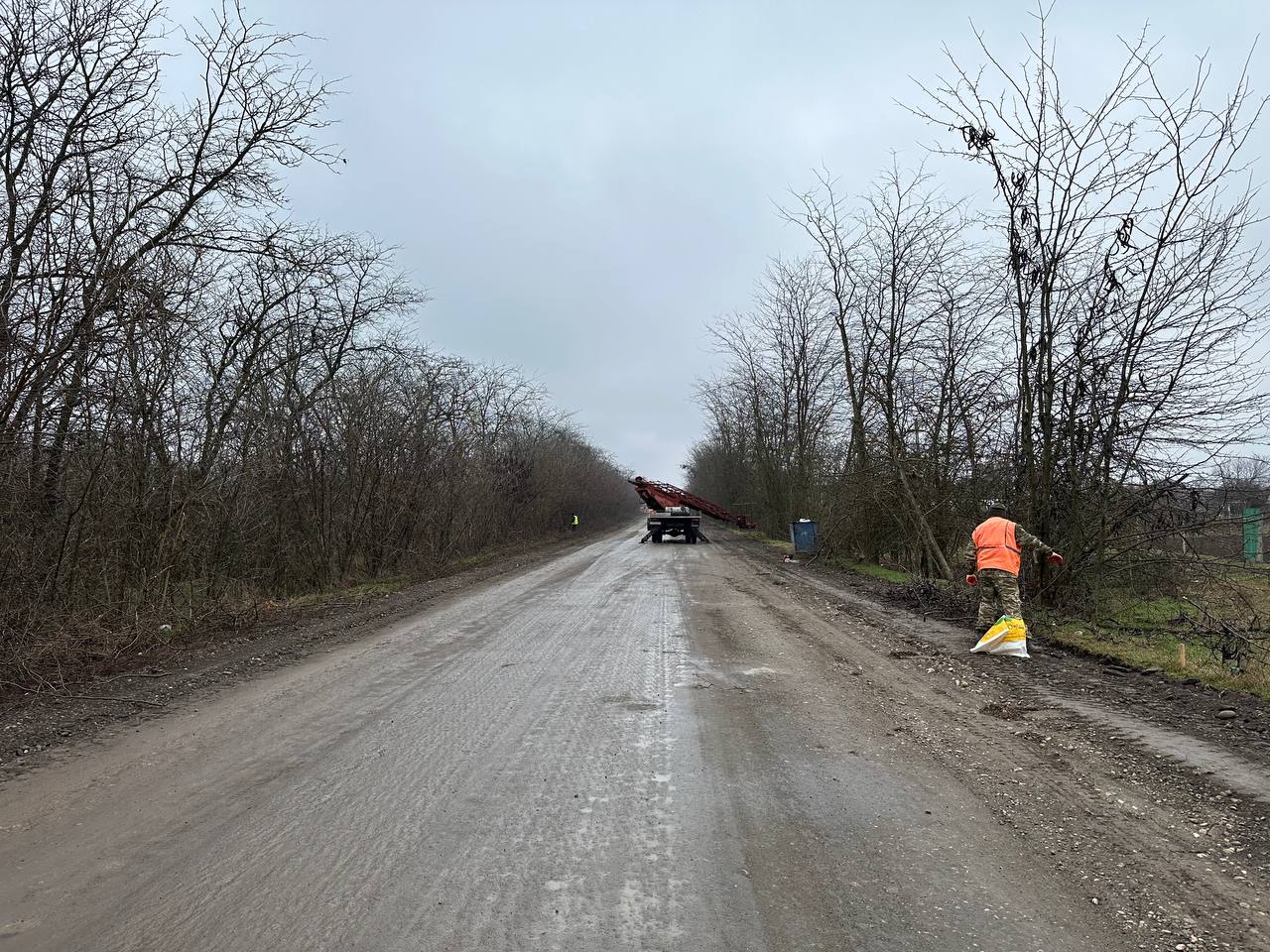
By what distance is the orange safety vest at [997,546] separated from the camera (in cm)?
820

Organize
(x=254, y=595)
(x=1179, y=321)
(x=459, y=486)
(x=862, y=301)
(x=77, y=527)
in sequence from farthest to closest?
(x=459, y=486) < (x=862, y=301) < (x=254, y=595) < (x=1179, y=321) < (x=77, y=527)

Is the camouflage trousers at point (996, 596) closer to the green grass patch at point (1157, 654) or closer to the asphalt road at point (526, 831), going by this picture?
the green grass patch at point (1157, 654)

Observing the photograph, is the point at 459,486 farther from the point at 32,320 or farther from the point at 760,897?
the point at 760,897

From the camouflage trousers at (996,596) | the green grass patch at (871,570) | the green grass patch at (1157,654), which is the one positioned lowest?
the green grass patch at (1157,654)

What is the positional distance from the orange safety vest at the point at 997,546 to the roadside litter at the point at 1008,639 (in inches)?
24.0

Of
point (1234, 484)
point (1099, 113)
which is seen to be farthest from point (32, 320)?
point (1234, 484)

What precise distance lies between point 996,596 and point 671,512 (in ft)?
84.0

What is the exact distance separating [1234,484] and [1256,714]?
4324mm

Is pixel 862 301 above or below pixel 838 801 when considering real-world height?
above

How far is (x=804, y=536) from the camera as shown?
75.3 ft

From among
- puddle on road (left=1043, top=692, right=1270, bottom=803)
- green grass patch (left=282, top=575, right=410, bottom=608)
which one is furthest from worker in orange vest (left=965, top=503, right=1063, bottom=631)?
green grass patch (left=282, top=575, right=410, bottom=608)

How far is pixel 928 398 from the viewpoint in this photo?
1464cm

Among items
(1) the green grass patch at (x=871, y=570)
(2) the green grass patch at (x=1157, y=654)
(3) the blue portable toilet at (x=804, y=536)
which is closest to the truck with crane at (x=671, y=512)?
(3) the blue portable toilet at (x=804, y=536)

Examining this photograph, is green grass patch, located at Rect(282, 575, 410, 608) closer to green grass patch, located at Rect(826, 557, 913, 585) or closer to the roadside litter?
the roadside litter
